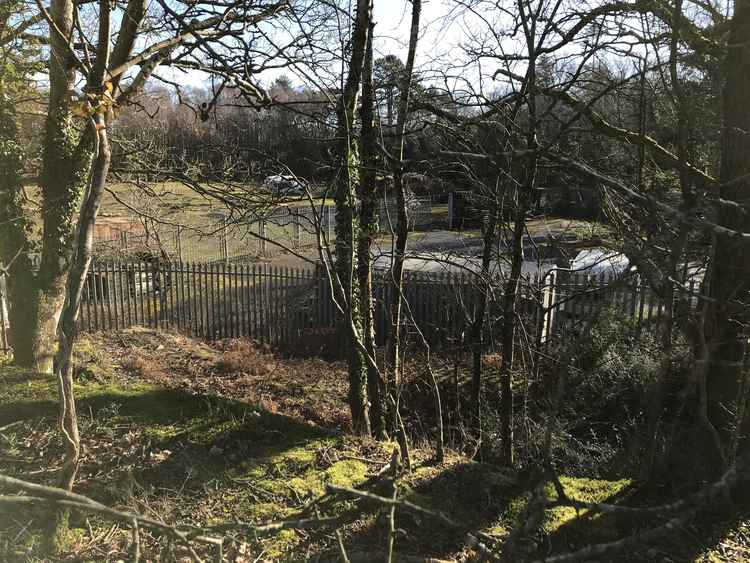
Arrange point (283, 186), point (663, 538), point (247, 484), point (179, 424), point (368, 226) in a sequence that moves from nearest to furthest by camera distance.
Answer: point (663, 538)
point (247, 484)
point (179, 424)
point (368, 226)
point (283, 186)

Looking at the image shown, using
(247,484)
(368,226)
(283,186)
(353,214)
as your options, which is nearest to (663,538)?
(247,484)

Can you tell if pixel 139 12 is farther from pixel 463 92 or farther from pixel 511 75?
pixel 511 75

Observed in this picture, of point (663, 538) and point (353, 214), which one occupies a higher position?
point (353, 214)

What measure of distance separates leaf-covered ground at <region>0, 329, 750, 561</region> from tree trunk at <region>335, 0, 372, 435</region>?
49.1 inches

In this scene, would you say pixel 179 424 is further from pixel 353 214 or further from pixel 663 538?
pixel 663 538

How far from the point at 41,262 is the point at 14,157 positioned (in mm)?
1424

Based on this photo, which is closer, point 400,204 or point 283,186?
point 400,204

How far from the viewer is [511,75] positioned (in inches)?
220

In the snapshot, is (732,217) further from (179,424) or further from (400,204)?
(179,424)

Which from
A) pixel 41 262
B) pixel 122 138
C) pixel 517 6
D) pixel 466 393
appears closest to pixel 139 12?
pixel 122 138

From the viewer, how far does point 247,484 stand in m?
3.73

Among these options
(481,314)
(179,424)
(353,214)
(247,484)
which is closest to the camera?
(247,484)

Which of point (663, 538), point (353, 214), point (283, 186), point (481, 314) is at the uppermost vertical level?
point (283, 186)

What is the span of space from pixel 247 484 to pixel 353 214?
8.27 ft
